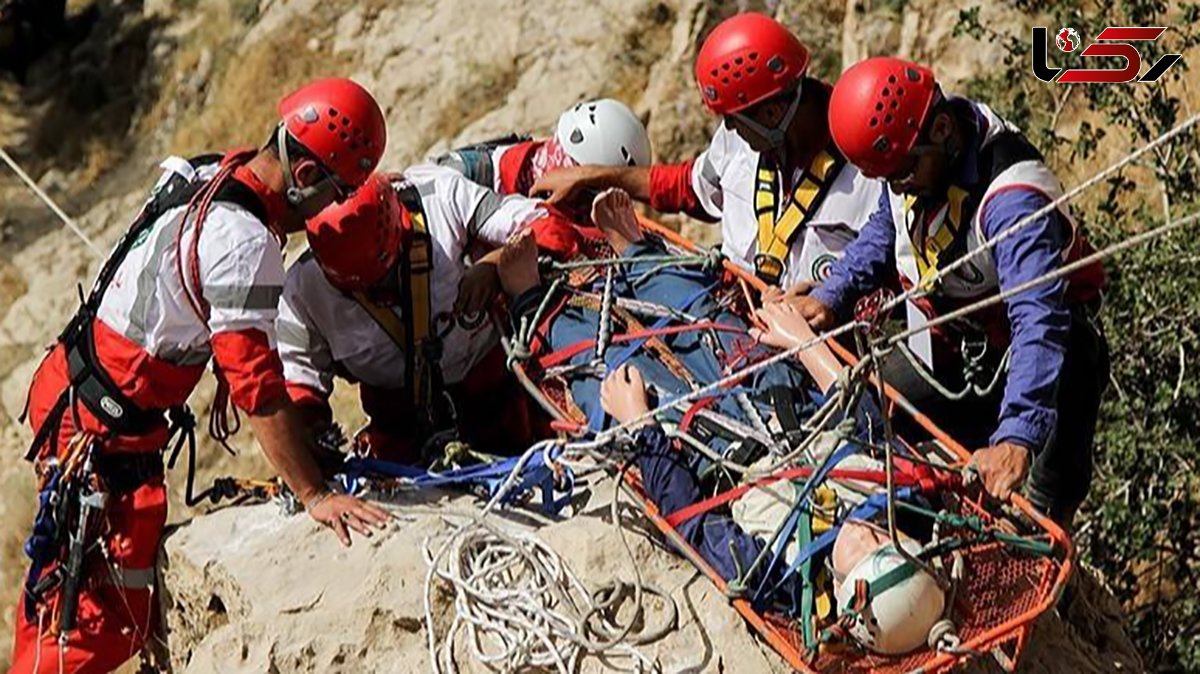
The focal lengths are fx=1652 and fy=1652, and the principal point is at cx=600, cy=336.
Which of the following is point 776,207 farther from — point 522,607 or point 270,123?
point 270,123

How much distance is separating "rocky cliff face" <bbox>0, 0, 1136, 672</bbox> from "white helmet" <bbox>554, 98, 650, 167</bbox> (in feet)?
6.46

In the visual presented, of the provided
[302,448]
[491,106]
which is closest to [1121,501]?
[302,448]

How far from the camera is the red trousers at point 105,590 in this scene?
5.21 metres

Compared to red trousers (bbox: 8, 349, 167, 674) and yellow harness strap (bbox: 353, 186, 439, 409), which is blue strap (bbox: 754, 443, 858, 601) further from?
red trousers (bbox: 8, 349, 167, 674)

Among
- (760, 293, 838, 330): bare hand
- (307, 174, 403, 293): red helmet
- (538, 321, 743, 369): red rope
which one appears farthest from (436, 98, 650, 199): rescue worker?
(760, 293, 838, 330): bare hand

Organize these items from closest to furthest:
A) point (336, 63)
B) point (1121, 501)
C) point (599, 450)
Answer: point (599, 450), point (1121, 501), point (336, 63)

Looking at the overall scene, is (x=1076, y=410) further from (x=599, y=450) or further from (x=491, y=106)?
(x=491, y=106)

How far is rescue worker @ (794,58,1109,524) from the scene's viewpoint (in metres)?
4.40

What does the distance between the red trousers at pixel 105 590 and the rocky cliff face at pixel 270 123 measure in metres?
0.10

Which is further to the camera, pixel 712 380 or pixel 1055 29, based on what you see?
pixel 1055 29

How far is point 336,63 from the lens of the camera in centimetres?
1284

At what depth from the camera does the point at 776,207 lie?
18.3ft

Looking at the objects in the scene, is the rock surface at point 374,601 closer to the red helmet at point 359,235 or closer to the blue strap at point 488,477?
the blue strap at point 488,477

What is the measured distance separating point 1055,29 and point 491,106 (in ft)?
15.9
